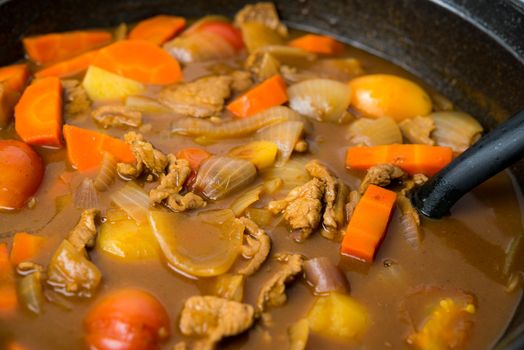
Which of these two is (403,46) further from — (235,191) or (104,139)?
(104,139)

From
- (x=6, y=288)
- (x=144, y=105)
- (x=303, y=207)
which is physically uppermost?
(x=303, y=207)

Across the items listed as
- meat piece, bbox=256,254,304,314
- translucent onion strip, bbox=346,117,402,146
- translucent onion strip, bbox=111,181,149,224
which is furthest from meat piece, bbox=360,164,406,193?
translucent onion strip, bbox=111,181,149,224

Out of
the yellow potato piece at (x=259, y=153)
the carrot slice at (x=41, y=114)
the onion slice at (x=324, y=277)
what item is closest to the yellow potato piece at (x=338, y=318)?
the onion slice at (x=324, y=277)

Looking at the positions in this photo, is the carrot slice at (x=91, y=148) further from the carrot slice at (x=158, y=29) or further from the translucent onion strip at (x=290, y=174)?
the carrot slice at (x=158, y=29)

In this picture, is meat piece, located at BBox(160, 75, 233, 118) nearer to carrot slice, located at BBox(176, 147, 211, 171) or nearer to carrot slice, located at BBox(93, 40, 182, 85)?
carrot slice, located at BBox(93, 40, 182, 85)

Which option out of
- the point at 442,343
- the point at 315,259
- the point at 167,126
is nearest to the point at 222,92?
the point at 167,126

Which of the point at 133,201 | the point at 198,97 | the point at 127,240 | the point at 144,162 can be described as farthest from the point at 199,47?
the point at 127,240

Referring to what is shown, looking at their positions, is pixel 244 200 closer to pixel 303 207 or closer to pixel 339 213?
pixel 303 207
